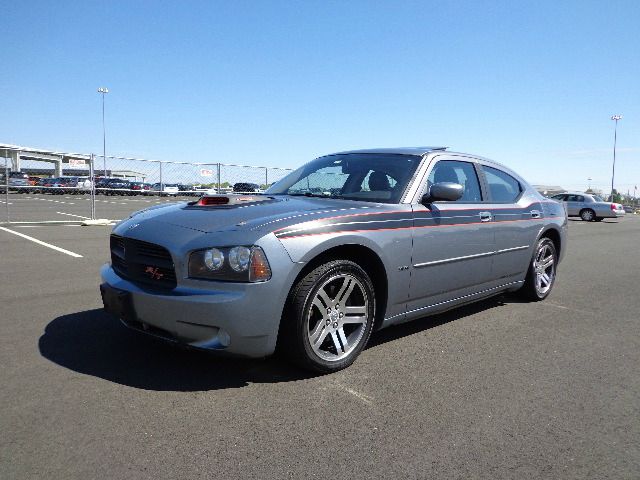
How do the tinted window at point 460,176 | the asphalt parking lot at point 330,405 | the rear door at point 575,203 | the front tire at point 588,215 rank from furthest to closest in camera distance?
1. the rear door at point 575,203
2. the front tire at point 588,215
3. the tinted window at point 460,176
4. the asphalt parking lot at point 330,405

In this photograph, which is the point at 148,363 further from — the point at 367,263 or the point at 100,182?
the point at 100,182

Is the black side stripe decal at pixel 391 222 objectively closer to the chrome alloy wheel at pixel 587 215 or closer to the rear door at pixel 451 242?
the rear door at pixel 451 242

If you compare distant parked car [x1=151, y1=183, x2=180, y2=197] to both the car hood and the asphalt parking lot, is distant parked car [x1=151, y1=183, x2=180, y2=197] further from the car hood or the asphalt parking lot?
the car hood

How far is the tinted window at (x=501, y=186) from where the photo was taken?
A: 15.5ft

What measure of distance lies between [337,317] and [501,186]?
2554 mm

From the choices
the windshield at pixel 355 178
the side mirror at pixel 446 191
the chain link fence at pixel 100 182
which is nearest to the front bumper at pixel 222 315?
the windshield at pixel 355 178

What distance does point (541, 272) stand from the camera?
5.44m

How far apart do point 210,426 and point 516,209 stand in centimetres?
362

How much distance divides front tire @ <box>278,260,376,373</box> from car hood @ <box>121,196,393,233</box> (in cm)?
36

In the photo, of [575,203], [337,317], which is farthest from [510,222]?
[575,203]

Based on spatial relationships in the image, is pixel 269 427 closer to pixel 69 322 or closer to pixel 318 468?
pixel 318 468

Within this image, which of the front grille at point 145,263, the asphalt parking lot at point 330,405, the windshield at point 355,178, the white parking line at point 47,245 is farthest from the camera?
the white parking line at point 47,245

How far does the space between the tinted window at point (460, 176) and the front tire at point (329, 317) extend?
45.9 inches

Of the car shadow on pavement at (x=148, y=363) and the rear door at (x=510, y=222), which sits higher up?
the rear door at (x=510, y=222)
